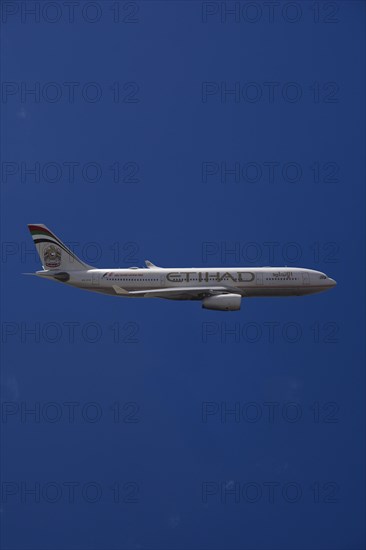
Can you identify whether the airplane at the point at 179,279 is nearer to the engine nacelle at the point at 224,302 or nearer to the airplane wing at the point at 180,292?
the airplane wing at the point at 180,292

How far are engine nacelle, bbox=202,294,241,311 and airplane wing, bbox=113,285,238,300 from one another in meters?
1.51

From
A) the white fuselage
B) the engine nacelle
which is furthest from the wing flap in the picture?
the engine nacelle

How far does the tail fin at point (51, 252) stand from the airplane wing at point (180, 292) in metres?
6.45

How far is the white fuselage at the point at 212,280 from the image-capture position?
196 ft

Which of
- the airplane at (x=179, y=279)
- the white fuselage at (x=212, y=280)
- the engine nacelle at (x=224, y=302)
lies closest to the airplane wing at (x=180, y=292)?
the airplane at (x=179, y=279)

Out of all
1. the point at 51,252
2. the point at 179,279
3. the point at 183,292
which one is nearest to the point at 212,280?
the point at 179,279

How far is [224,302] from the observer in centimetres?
5703

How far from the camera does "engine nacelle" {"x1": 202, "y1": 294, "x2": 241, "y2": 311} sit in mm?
56969

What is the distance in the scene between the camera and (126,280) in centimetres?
6025

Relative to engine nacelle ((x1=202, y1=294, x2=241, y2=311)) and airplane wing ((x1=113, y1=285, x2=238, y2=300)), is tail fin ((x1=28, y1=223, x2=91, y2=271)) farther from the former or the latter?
engine nacelle ((x1=202, y1=294, x2=241, y2=311))

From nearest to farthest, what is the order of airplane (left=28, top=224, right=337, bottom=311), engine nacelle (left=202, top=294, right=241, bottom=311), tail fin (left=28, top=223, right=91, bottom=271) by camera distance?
engine nacelle (left=202, top=294, right=241, bottom=311), airplane (left=28, top=224, right=337, bottom=311), tail fin (left=28, top=223, right=91, bottom=271)

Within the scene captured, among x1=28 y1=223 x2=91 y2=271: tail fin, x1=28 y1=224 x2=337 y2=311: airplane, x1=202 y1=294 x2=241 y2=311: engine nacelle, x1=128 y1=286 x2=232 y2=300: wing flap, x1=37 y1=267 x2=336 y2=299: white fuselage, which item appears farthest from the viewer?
x1=28 y1=223 x2=91 y2=271: tail fin

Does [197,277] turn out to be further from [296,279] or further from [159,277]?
[296,279]

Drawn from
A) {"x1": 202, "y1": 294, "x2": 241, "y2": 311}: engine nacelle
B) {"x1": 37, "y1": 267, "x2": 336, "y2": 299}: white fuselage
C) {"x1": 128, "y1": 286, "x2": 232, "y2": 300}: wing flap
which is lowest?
{"x1": 202, "y1": 294, "x2": 241, "y2": 311}: engine nacelle
